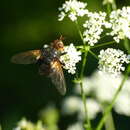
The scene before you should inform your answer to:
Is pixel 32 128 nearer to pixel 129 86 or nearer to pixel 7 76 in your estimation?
pixel 129 86

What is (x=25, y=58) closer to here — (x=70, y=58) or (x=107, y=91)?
(x=70, y=58)

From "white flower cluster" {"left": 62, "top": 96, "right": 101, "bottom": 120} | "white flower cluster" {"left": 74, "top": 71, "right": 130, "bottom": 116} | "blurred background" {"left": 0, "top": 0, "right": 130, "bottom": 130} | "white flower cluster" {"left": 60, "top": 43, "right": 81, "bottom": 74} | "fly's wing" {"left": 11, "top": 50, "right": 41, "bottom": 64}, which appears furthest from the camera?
"blurred background" {"left": 0, "top": 0, "right": 130, "bottom": 130}

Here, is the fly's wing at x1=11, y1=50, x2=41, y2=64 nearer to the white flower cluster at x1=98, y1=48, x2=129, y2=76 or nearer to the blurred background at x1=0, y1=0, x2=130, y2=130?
the white flower cluster at x1=98, y1=48, x2=129, y2=76

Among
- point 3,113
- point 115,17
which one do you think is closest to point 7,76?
point 3,113

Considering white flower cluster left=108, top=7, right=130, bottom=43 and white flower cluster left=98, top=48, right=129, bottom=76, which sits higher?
white flower cluster left=108, top=7, right=130, bottom=43

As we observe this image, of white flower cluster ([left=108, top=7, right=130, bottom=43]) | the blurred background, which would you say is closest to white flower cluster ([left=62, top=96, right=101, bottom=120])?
white flower cluster ([left=108, top=7, right=130, bottom=43])
